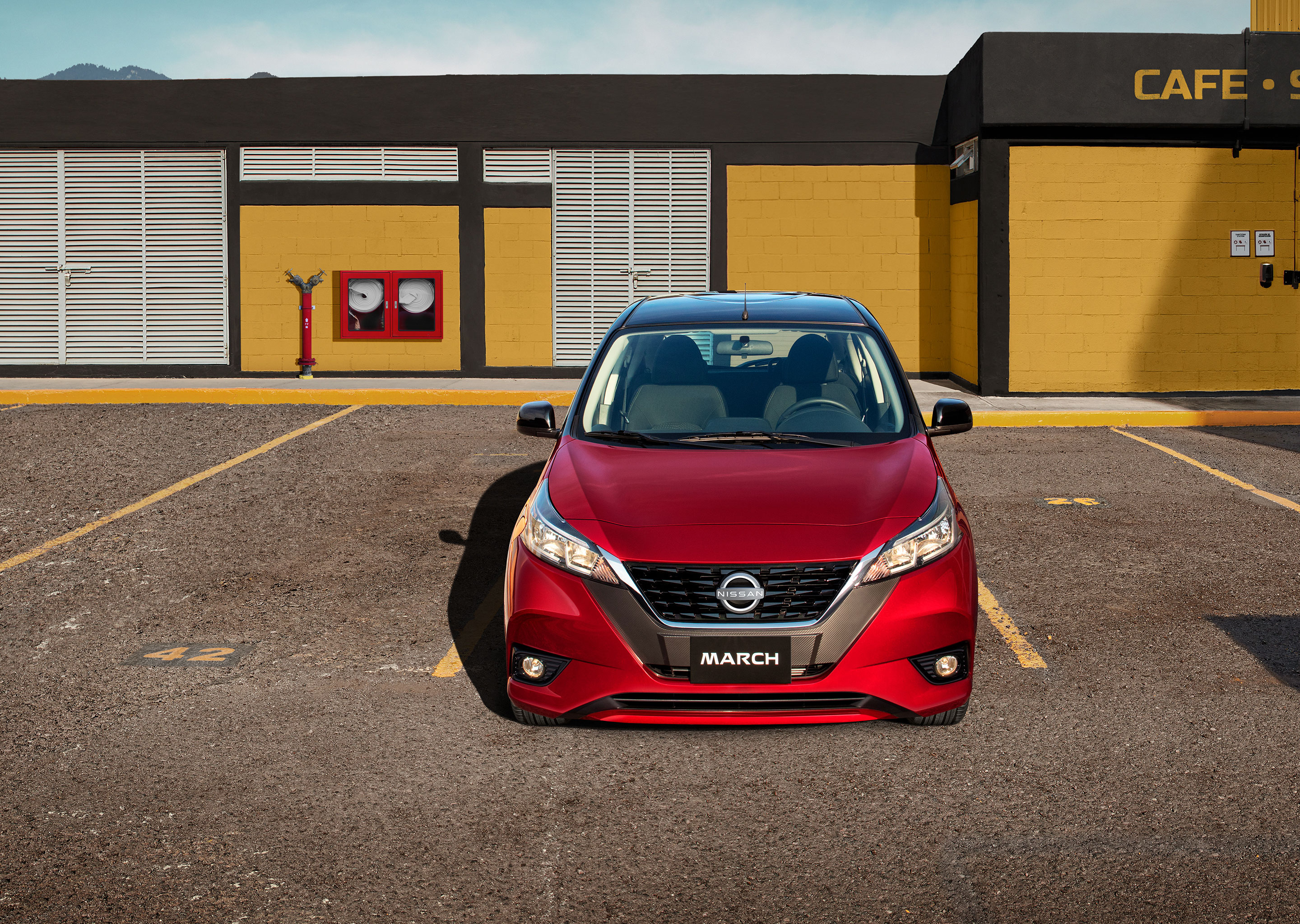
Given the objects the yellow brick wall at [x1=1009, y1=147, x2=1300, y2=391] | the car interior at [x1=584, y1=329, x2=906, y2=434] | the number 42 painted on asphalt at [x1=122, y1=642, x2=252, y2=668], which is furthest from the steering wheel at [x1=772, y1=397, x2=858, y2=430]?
the yellow brick wall at [x1=1009, y1=147, x2=1300, y2=391]

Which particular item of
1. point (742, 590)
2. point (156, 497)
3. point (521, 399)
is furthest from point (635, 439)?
point (521, 399)

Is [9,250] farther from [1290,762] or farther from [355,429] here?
[1290,762]

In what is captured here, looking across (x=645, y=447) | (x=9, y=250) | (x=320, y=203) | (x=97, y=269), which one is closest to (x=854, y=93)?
(x=320, y=203)

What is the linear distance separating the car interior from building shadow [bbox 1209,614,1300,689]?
205 cm

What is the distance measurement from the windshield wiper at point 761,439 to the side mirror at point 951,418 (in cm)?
69

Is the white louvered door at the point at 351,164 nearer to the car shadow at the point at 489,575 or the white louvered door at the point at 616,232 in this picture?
the white louvered door at the point at 616,232

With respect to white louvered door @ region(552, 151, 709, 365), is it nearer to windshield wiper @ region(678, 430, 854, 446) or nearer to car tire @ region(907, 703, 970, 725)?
windshield wiper @ region(678, 430, 854, 446)

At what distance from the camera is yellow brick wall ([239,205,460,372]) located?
19.1 meters

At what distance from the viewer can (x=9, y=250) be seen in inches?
774

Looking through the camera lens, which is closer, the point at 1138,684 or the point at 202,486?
the point at 1138,684

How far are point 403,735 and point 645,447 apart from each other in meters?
1.55

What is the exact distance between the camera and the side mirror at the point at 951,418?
233 inches

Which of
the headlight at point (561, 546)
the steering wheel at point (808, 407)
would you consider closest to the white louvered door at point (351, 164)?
the steering wheel at point (808, 407)

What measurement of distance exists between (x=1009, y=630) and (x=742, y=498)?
2.25 meters
